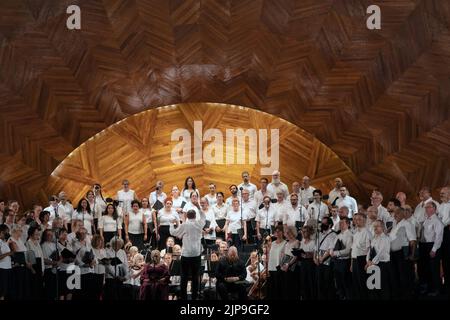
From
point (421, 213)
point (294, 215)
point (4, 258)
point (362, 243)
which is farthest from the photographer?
point (294, 215)

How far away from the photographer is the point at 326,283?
46.2 feet

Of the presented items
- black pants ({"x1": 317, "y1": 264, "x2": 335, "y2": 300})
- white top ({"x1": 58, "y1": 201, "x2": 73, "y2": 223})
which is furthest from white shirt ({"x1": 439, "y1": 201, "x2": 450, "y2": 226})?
white top ({"x1": 58, "y1": 201, "x2": 73, "y2": 223})

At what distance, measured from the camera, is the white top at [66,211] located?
17.5m

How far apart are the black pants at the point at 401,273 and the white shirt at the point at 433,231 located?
1.64 feet

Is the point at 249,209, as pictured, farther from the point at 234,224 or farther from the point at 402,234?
the point at 402,234

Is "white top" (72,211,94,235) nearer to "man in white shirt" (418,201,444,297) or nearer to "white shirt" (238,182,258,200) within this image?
"white shirt" (238,182,258,200)

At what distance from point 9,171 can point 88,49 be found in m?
2.87

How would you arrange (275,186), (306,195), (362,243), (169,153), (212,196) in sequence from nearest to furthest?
(362,243), (306,195), (275,186), (212,196), (169,153)

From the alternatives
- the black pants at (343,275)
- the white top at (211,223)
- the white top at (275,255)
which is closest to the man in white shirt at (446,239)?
the black pants at (343,275)

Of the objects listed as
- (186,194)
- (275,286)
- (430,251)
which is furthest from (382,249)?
(186,194)

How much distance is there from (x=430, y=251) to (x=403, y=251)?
0.43 m

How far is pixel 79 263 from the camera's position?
14.1 meters
